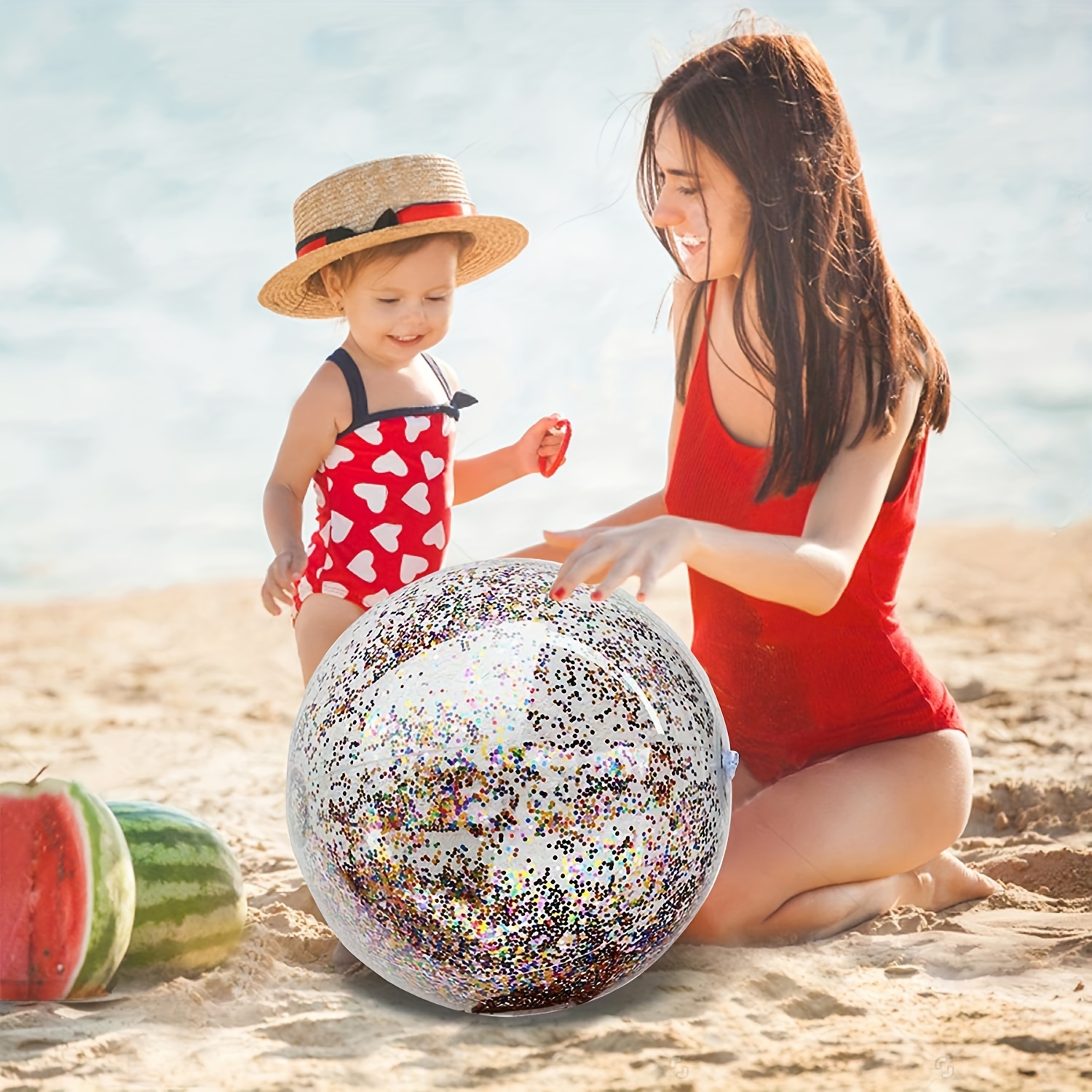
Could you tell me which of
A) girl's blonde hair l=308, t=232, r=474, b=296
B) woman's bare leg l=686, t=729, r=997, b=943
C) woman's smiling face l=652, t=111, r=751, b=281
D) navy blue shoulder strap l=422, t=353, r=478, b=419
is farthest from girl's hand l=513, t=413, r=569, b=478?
woman's bare leg l=686, t=729, r=997, b=943

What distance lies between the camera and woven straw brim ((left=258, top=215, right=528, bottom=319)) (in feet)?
11.8

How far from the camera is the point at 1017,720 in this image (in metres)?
5.68

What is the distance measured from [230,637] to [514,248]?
5.38 meters

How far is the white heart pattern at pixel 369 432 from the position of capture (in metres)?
3.73

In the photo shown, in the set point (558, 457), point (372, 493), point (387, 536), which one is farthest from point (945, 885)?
point (372, 493)

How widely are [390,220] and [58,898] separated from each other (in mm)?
1919

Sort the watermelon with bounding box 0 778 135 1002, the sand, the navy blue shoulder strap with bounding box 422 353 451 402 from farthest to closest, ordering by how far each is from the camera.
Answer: the navy blue shoulder strap with bounding box 422 353 451 402, the watermelon with bounding box 0 778 135 1002, the sand

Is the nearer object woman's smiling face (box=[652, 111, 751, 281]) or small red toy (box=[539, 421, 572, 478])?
woman's smiling face (box=[652, 111, 751, 281])

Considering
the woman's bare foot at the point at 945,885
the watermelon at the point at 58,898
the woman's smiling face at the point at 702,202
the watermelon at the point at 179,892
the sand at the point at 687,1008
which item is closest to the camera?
the sand at the point at 687,1008

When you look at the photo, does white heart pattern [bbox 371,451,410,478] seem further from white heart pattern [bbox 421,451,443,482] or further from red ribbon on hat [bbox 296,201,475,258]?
red ribbon on hat [bbox 296,201,475,258]

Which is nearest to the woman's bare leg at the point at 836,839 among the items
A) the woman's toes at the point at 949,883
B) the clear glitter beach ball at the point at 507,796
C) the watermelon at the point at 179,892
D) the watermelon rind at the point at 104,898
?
the woman's toes at the point at 949,883

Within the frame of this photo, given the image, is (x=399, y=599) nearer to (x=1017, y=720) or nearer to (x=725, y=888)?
(x=725, y=888)

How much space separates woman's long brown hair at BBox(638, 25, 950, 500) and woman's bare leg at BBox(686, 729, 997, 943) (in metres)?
0.79

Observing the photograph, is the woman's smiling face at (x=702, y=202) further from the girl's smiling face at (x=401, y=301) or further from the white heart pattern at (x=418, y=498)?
the white heart pattern at (x=418, y=498)
